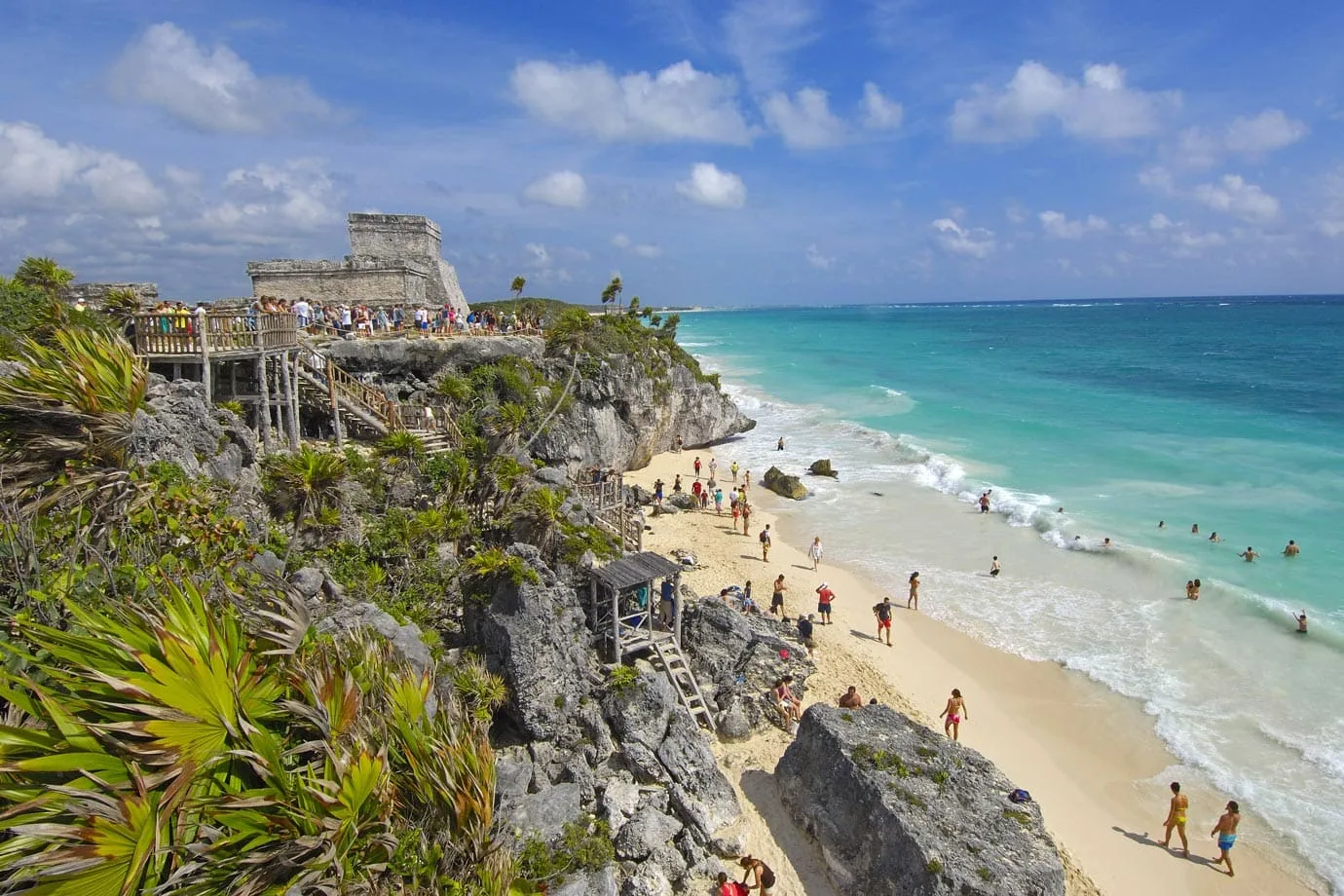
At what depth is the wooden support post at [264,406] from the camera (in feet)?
50.0

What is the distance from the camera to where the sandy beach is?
9.88 meters

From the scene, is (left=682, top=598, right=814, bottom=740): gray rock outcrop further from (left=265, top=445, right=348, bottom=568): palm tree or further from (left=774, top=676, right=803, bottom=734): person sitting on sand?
(left=265, top=445, right=348, bottom=568): palm tree

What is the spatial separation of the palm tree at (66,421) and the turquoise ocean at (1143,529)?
1615 cm

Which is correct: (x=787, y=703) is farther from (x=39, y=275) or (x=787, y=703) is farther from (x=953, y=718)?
(x=39, y=275)

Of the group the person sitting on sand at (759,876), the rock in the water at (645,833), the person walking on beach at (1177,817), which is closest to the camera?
the person sitting on sand at (759,876)

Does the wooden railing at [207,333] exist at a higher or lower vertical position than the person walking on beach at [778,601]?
higher

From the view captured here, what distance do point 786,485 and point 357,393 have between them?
15.0 meters

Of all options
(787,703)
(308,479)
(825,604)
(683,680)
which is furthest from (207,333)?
(825,604)

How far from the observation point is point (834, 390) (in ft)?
173

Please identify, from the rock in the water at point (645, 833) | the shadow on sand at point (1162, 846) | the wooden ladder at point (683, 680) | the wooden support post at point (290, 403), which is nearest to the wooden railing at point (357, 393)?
the wooden support post at point (290, 403)

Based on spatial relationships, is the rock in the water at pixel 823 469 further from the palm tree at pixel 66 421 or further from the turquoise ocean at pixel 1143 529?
the palm tree at pixel 66 421

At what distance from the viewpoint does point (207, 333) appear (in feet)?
46.6

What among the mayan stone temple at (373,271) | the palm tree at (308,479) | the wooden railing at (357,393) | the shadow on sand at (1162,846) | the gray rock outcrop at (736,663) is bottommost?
the shadow on sand at (1162,846)

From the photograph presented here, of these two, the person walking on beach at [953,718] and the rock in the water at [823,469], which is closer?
the person walking on beach at [953,718]
